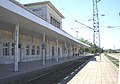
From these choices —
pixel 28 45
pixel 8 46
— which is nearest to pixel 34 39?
pixel 28 45

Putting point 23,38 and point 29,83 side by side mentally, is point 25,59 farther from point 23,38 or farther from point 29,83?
point 29,83

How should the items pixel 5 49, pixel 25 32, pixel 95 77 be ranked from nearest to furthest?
pixel 95 77
pixel 5 49
pixel 25 32

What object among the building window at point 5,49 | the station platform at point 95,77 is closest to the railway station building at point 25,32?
the building window at point 5,49

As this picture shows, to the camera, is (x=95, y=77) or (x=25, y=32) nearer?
(x=95, y=77)

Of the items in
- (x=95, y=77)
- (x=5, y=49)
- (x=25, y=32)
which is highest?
(x=25, y=32)

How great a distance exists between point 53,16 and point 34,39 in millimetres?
14963

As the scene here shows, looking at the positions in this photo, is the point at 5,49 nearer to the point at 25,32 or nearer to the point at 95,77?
the point at 25,32

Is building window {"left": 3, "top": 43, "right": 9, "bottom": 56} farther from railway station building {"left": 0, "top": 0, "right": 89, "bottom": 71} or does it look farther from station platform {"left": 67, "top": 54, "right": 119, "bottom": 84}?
station platform {"left": 67, "top": 54, "right": 119, "bottom": 84}

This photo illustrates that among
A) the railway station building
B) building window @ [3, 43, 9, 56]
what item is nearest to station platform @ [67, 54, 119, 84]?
the railway station building

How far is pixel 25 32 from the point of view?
2828 centimetres

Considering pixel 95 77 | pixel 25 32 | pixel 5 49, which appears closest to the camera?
pixel 95 77

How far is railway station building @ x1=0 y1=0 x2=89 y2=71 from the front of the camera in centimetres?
1429

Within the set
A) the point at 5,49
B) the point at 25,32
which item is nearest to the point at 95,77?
the point at 5,49

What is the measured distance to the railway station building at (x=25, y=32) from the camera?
14.3 meters
